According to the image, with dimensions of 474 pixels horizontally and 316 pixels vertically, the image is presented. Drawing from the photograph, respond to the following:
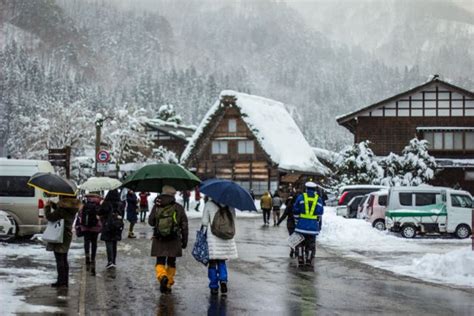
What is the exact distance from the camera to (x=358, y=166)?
39.2 m

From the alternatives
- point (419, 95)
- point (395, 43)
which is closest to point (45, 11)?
point (395, 43)

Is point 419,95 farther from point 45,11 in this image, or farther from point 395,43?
point 45,11

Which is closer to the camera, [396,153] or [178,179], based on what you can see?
[178,179]

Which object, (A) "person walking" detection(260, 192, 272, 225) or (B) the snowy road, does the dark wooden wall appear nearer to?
(A) "person walking" detection(260, 192, 272, 225)

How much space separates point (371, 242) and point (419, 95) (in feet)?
85.4

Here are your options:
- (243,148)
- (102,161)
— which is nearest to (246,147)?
(243,148)

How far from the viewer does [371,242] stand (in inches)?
769

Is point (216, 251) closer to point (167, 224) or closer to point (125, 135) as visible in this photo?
point (167, 224)

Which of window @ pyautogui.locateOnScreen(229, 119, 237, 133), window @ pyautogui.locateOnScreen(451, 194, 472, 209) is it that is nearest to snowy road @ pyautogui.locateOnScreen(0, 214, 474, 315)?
window @ pyautogui.locateOnScreen(451, 194, 472, 209)

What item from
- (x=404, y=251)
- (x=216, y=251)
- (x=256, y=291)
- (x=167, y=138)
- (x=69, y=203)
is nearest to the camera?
(x=216, y=251)

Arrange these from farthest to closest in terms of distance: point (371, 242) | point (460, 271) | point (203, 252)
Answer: point (371, 242) → point (460, 271) → point (203, 252)

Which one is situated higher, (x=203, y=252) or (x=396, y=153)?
(x=396, y=153)

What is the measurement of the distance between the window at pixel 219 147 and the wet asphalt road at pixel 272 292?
37.2m

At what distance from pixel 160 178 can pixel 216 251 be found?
1806mm
